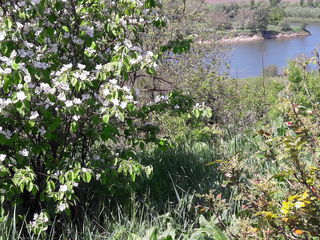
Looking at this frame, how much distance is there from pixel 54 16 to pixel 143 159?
2.05 meters

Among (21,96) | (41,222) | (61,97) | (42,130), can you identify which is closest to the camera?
(21,96)

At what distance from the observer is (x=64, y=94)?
9.52 feet

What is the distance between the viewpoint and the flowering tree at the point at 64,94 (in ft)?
9.33

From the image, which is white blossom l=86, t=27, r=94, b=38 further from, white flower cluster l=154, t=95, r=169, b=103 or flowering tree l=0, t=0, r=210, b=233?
white flower cluster l=154, t=95, r=169, b=103

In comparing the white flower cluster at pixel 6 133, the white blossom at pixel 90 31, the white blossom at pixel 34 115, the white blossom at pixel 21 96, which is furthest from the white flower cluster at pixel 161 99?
the white blossom at pixel 21 96

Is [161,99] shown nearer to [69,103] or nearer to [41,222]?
[69,103]

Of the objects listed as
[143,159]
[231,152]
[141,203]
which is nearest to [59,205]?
[141,203]

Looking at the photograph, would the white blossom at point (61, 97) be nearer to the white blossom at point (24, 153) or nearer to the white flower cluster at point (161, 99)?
the white blossom at point (24, 153)

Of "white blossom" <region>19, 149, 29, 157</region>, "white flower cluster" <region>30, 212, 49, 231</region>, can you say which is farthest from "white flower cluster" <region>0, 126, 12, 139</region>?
"white flower cluster" <region>30, 212, 49, 231</region>

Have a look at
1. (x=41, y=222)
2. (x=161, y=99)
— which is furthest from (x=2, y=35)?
(x=161, y=99)

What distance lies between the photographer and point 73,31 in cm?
332

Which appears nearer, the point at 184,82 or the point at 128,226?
the point at 128,226

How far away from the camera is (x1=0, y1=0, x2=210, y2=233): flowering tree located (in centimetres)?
284

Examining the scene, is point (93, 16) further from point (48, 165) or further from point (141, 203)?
point (141, 203)
